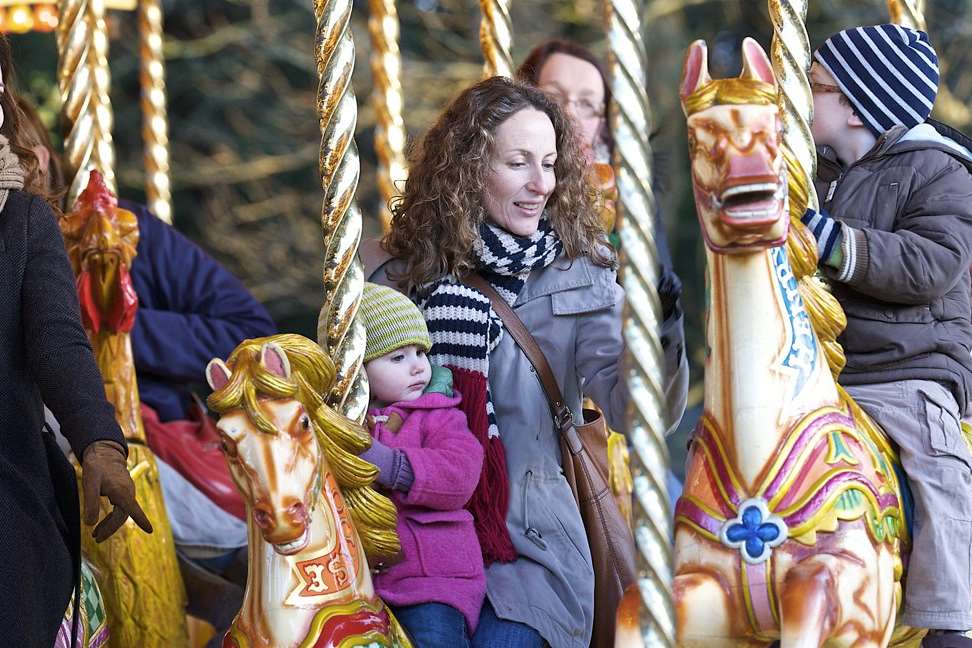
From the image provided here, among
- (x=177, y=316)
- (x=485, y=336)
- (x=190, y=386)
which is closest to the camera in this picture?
(x=485, y=336)

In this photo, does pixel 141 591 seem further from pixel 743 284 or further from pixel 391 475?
pixel 743 284

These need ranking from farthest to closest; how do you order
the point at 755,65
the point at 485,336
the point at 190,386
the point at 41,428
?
the point at 190,386, the point at 485,336, the point at 41,428, the point at 755,65

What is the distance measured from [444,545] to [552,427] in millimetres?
435

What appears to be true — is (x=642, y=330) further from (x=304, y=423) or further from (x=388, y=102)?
(x=388, y=102)

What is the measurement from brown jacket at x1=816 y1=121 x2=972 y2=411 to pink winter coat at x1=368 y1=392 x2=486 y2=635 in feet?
3.14

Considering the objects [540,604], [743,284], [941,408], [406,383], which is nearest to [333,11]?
[406,383]

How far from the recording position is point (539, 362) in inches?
161

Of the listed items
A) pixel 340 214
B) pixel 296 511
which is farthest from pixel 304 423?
pixel 340 214

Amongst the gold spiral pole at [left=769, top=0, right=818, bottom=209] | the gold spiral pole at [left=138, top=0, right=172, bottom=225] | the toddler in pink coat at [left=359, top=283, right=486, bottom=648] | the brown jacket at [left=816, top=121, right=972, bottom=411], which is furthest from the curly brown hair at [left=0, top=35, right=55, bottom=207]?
the gold spiral pole at [left=138, top=0, right=172, bottom=225]

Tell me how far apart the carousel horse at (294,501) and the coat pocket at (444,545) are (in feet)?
0.67

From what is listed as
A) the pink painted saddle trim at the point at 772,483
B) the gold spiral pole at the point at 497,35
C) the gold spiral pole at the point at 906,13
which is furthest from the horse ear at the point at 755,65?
the gold spiral pole at the point at 497,35

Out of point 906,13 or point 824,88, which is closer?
point 824,88

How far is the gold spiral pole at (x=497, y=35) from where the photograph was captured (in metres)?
5.37

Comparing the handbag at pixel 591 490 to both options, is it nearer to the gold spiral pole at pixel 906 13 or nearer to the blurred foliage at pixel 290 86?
the gold spiral pole at pixel 906 13
